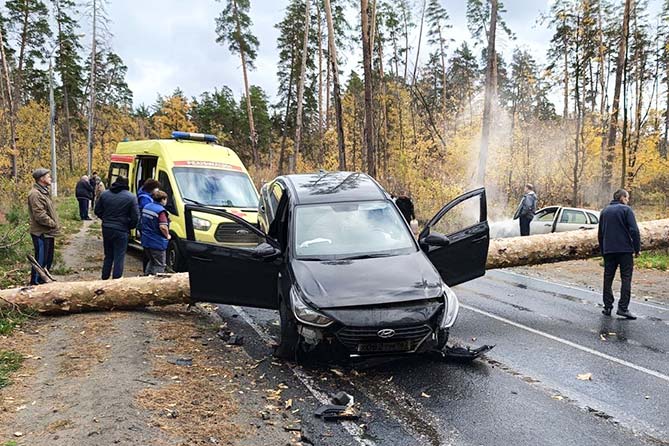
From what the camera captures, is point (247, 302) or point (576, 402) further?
point (247, 302)

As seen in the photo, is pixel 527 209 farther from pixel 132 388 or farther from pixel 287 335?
pixel 132 388

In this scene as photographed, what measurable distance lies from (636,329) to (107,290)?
7670 mm

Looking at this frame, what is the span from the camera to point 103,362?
5.38 metres

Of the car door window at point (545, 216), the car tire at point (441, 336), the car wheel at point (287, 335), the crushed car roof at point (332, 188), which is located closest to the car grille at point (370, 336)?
the car tire at point (441, 336)

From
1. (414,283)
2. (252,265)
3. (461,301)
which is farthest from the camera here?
(461,301)

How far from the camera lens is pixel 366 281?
17.4ft

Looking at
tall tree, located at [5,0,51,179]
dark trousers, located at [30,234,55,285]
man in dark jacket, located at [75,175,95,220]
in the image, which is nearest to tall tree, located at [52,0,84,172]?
tall tree, located at [5,0,51,179]

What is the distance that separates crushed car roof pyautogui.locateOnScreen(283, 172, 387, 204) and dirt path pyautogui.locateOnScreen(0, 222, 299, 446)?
2138mm

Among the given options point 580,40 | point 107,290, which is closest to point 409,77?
point 580,40

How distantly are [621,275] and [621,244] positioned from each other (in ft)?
1.63

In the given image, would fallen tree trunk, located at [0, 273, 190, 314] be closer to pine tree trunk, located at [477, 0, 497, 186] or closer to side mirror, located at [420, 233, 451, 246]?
side mirror, located at [420, 233, 451, 246]

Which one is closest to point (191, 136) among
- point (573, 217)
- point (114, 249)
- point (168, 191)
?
point (168, 191)

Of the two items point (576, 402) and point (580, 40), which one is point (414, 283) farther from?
point (580, 40)

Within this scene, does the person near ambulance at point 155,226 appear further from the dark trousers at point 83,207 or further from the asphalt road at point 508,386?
the dark trousers at point 83,207
